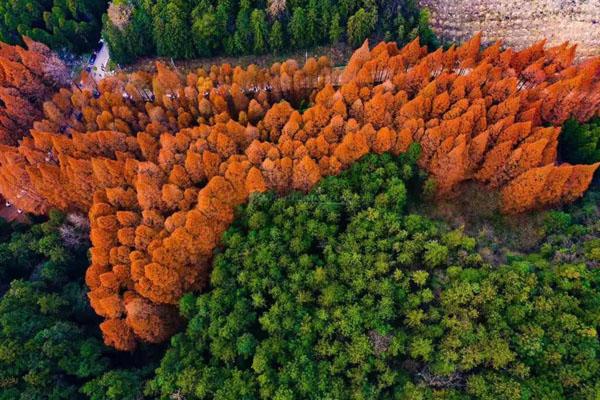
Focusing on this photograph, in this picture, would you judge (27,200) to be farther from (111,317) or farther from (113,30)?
(113,30)

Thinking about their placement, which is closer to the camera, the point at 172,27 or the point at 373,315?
the point at 373,315

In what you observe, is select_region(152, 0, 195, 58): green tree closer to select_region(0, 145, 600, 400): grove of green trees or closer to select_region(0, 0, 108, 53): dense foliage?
select_region(0, 0, 108, 53): dense foliage

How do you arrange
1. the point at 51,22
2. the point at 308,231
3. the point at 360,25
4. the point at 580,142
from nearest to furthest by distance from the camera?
1. the point at 308,231
2. the point at 580,142
3. the point at 360,25
4. the point at 51,22

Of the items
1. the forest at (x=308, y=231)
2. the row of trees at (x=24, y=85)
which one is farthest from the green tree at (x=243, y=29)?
the row of trees at (x=24, y=85)

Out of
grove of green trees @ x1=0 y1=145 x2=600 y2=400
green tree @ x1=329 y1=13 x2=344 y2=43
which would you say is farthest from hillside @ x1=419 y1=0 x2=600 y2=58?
→ grove of green trees @ x1=0 y1=145 x2=600 y2=400

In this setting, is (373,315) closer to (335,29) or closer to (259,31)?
(335,29)

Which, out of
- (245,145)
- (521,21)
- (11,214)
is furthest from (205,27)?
(521,21)

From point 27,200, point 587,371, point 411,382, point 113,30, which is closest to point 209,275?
point 411,382
